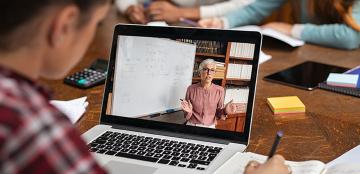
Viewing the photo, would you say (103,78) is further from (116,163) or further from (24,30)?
(24,30)

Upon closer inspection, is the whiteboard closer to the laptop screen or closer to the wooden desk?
the laptop screen

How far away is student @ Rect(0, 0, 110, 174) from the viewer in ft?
1.64

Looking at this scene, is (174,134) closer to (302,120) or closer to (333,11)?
(302,120)

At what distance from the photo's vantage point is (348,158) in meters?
0.99

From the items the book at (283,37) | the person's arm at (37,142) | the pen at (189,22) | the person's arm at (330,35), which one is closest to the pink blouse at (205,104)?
the person's arm at (37,142)

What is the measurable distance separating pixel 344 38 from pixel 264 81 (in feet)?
1.38

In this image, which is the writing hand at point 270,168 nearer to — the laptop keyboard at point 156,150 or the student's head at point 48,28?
the laptop keyboard at point 156,150

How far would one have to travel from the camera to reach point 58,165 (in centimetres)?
52

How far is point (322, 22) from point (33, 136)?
1561 millimetres

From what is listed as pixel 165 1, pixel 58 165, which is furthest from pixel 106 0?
pixel 165 1

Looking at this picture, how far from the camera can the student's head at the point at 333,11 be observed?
1702 mm

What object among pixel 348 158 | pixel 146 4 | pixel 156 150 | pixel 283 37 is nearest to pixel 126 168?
pixel 156 150

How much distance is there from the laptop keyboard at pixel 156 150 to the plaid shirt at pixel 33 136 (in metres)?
0.41

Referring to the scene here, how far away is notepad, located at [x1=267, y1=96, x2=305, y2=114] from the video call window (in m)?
0.20
